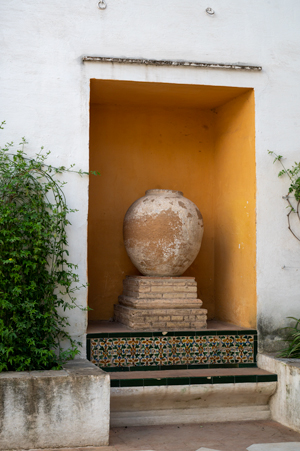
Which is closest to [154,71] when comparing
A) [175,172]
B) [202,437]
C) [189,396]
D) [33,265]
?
[175,172]

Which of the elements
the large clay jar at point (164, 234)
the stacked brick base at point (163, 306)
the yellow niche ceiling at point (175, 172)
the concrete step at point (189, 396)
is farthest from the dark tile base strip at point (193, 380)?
the large clay jar at point (164, 234)

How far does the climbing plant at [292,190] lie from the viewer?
16.3 feet

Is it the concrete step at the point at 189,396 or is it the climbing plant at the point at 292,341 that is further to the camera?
the climbing plant at the point at 292,341

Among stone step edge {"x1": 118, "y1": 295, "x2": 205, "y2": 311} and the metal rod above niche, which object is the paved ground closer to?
stone step edge {"x1": 118, "y1": 295, "x2": 205, "y2": 311}

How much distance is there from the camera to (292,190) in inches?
196

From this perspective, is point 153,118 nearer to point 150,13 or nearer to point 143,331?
point 150,13

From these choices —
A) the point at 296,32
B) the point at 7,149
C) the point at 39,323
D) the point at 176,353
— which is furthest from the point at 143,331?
the point at 296,32

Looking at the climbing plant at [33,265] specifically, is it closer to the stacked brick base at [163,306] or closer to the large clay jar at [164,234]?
the stacked brick base at [163,306]

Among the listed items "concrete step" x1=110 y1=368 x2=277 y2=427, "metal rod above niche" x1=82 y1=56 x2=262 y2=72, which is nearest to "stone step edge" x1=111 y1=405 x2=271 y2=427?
"concrete step" x1=110 y1=368 x2=277 y2=427

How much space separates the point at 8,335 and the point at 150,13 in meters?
3.21

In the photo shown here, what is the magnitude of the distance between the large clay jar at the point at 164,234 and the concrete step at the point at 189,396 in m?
1.08

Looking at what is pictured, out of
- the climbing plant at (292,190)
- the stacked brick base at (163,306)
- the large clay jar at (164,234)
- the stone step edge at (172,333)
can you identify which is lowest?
the stone step edge at (172,333)

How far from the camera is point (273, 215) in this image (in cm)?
496

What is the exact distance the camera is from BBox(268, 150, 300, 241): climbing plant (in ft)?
16.3
